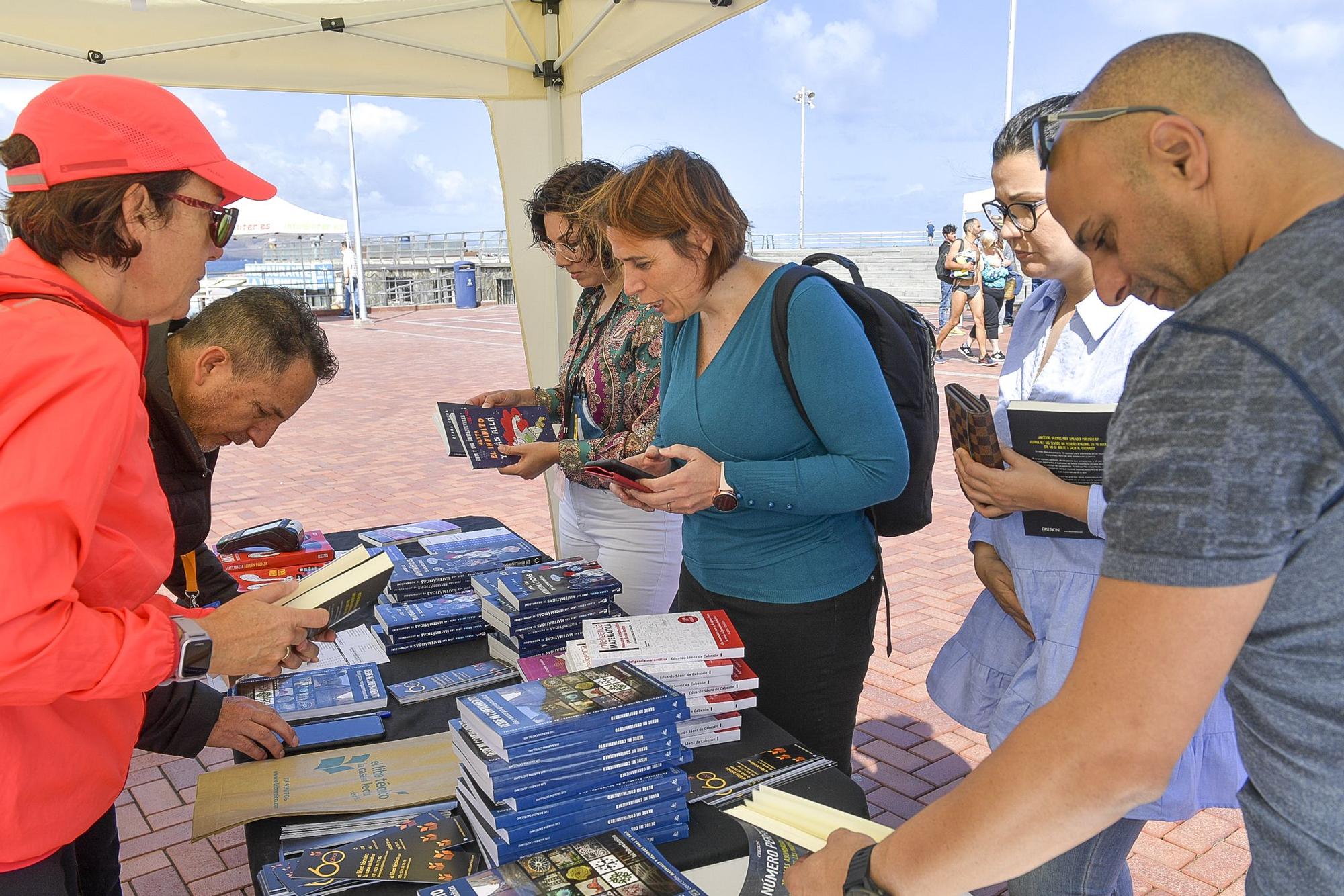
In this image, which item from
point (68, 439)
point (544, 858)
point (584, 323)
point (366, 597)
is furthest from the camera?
point (584, 323)

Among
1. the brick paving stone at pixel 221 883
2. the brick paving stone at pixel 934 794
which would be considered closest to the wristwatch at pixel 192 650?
the brick paving stone at pixel 221 883

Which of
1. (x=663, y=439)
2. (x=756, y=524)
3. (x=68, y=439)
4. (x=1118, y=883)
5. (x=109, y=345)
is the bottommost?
(x=1118, y=883)

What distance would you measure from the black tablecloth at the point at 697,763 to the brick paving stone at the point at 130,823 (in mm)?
1641

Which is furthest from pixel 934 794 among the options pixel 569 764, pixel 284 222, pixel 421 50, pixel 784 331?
pixel 284 222

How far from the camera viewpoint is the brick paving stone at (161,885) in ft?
9.25

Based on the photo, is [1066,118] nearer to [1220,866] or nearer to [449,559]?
[449,559]

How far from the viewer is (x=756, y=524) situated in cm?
206

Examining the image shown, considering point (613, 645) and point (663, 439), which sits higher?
point (663, 439)

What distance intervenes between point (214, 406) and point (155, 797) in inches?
83.7

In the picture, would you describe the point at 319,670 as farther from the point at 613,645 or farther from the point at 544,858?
the point at 544,858

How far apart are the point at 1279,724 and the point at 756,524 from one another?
4.17 feet

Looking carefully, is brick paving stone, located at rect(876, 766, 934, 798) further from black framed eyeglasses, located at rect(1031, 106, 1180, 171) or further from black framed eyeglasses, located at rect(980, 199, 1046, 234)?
black framed eyeglasses, located at rect(1031, 106, 1180, 171)

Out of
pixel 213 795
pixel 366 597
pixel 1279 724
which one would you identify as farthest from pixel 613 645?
pixel 1279 724

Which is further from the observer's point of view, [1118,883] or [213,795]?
[1118,883]
